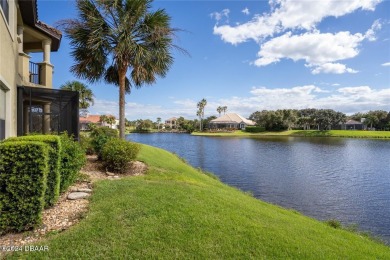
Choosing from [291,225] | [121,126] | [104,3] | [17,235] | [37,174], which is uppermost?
[104,3]

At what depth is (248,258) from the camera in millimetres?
3959

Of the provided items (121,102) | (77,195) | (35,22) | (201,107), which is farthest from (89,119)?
(77,195)

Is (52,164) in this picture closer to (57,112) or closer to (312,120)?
(57,112)

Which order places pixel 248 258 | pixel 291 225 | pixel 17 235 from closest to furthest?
pixel 248 258 < pixel 17 235 < pixel 291 225

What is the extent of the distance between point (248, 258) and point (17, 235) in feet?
→ 11.9

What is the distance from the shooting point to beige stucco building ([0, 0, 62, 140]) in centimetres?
690

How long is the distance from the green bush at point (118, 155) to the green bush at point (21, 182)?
16.6 feet

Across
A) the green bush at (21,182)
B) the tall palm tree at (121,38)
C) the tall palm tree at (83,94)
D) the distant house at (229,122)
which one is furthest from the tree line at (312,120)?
the green bush at (21,182)

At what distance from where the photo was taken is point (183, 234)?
442 centimetres

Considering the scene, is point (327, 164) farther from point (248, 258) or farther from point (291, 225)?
point (248, 258)

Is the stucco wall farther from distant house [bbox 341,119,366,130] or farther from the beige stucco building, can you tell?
distant house [bbox 341,119,366,130]

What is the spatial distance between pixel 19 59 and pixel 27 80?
830 mm

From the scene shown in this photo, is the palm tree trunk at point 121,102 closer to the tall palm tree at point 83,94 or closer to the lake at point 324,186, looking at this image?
the lake at point 324,186

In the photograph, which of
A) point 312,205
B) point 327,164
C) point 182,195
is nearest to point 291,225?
point 182,195
